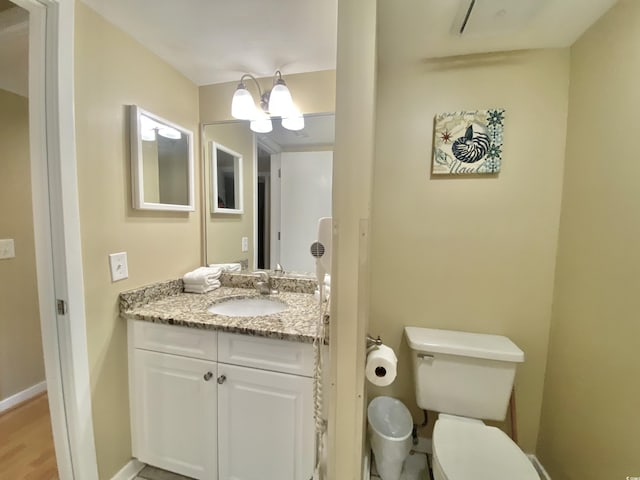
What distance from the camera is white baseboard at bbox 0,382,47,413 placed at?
1.71 metres

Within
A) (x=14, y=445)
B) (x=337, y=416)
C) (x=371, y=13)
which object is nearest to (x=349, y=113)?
(x=371, y=13)

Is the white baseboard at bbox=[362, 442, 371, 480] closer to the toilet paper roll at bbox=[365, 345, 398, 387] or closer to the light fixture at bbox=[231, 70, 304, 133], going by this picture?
the toilet paper roll at bbox=[365, 345, 398, 387]

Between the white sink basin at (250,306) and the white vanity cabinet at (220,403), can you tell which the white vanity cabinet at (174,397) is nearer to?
the white vanity cabinet at (220,403)

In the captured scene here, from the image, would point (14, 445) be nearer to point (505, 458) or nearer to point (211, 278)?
point (211, 278)

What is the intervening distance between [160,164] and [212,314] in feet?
2.83

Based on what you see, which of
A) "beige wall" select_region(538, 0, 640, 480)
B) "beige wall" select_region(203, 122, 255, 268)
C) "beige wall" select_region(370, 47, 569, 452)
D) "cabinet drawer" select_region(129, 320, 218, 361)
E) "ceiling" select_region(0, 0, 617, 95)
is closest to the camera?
"beige wall" select_region(538, 0, 640, 480)

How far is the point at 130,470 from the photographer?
4.12 feet

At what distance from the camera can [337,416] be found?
2.69ft

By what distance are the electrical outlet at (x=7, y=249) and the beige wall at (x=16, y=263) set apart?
0.02 meters

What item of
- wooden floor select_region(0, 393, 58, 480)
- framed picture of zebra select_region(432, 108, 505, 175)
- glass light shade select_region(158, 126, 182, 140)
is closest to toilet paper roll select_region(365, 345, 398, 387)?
framed picture of zebra select_region(432, 108, 505, 175)

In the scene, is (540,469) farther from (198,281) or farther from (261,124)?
(261,124)

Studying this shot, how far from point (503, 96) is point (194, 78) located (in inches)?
66.8

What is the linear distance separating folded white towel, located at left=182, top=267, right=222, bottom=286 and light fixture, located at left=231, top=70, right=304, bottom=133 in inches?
35.9

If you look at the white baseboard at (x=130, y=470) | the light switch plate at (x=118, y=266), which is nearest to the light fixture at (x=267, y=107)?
the light switch plate at (x=118, y=266)
